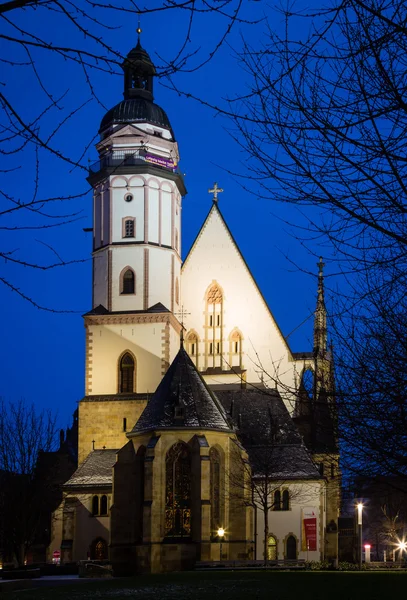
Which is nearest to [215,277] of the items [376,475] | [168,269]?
[168,269]

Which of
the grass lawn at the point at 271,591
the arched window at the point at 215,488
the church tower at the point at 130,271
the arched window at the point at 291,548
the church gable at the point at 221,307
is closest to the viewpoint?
the grass lawn at the point at 271,591

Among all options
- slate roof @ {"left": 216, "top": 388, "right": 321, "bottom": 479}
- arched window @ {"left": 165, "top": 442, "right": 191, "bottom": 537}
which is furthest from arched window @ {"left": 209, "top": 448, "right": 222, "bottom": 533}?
slate roof @ {"left": 216, "top": 388, "right": 321, "bottom": 479}

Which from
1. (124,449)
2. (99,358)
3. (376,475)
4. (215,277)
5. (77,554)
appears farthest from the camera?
(215,277)

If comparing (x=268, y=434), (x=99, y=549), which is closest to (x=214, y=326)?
(x=268, y=434)

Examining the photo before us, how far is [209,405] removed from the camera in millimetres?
50719

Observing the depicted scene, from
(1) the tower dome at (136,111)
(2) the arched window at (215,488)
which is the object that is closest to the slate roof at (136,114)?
(1) the tower dome at (136,111)

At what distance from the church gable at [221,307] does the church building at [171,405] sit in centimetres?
8

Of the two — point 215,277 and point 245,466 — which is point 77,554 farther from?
point 215,277

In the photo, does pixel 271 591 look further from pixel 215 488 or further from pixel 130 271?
pixel 130 271

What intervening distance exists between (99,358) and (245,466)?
1250 centimetres

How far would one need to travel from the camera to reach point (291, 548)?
2101 inches

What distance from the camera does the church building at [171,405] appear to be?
158 feet

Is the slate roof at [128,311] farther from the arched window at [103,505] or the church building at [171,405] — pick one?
the arched window at [103,505]

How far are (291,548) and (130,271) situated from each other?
18029 millimetres
